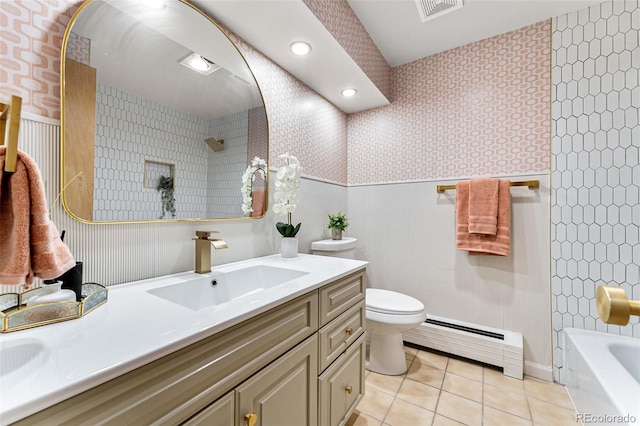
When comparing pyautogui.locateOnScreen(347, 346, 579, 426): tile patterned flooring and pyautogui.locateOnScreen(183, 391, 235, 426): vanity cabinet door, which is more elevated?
pyautogui.locateOnScreen(183, 391, 235, 426): vanity cabinet door

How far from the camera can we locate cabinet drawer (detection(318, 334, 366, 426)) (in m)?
1.09

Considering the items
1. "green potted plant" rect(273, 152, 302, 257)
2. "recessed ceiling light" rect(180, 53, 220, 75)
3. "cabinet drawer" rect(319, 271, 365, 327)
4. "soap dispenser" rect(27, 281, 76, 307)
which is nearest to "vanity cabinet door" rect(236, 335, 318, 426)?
"cabinet drawer" rect(319, 271, 365, 327)

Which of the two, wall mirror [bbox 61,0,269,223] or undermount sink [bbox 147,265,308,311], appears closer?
wall mirror [bbox 61,0,269,223]

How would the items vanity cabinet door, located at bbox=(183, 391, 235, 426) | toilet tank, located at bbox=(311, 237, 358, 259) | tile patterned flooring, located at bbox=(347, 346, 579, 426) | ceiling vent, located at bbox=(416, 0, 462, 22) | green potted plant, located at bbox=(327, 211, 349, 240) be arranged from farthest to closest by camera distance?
green potted plant, located at bbox=(327, 211, 349, 240), toilet tank, located at bbox=(311, 237, 358, 259), ceiling vent, located at bbox=(416, 0, 462, 22), tile patterned flooring, located at bbox=(347, 346, 579, 426), vanity cabinet door, located at bbox=(183, 391, 235, 426)

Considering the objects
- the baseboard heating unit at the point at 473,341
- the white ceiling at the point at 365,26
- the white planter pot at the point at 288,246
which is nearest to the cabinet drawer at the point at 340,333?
the white planter pot at the point at 288,246

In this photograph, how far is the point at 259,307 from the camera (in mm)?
751

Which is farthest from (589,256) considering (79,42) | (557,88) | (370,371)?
(79,42)

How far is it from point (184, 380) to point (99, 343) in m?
0.19

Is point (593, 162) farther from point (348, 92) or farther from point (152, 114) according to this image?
point (152, 114)

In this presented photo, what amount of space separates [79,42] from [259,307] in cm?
104

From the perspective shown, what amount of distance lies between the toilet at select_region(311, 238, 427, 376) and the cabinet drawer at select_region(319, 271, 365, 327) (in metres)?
0.41

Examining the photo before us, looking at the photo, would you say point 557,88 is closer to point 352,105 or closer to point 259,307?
point 352,105

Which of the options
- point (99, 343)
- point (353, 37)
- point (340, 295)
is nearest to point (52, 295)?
point (99, 343)

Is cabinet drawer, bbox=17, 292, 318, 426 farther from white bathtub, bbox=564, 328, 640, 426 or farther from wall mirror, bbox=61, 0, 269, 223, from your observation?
white bathtub, bbox=564, 328, 640, 426
